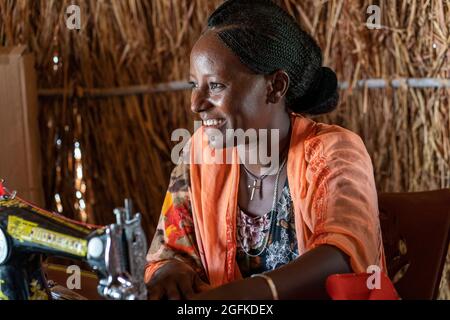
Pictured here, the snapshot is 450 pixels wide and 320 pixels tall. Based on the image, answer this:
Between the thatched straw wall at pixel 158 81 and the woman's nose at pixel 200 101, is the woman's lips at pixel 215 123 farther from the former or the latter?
the thatched straw wall at pixel 158 81

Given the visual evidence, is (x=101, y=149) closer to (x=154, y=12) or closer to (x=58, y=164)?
(x=58, y=164)

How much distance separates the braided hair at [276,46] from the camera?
5.38ft

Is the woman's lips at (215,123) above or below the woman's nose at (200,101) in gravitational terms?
below

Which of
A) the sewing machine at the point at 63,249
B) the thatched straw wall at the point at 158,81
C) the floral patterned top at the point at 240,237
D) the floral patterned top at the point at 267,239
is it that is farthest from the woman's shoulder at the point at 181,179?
the thatched straw wall at the point at 158,81

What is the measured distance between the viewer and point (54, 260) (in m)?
2.85

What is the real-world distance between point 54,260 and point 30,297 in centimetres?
152

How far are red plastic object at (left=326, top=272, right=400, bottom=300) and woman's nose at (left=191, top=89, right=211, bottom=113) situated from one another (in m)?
0.55

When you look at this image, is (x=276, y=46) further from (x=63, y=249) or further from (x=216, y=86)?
(x=63, y=249)

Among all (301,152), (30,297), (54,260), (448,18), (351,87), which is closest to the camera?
(30,297)

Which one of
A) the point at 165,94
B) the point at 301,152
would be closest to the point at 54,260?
the point at 165,94

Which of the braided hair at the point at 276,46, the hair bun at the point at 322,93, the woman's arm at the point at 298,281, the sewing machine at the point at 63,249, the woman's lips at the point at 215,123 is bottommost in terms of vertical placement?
the woman's arm at the point at 298,281

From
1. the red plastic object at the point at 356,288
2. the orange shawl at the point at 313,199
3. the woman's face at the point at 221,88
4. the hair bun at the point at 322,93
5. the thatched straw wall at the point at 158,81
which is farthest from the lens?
the thatched straw wall at the point at 158,81
